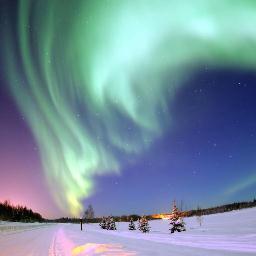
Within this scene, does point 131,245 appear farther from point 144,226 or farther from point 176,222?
point 144,226

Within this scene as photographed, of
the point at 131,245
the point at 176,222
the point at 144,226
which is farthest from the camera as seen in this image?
the point at 144,226

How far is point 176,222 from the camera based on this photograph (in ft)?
186

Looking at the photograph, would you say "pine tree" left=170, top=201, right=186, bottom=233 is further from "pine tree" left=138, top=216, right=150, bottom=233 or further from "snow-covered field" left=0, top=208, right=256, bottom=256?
"snow-covered field" left=0, top=208, right=256, bottom=256

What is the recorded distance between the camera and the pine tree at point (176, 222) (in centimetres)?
5656

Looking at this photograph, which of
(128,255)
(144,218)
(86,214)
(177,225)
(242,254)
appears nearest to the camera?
(242,254)

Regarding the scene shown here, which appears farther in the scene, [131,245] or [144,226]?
[144,226]

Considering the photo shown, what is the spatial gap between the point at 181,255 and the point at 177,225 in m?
43.0

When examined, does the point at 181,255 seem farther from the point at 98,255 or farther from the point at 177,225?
the point at 177,225

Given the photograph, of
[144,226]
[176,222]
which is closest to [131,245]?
[176,222]

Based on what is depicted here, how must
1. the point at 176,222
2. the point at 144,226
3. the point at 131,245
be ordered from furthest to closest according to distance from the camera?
1. the point at 144,226
2. the point at 176,222
3. the point at 131,245

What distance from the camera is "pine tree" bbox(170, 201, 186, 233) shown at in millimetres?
56562

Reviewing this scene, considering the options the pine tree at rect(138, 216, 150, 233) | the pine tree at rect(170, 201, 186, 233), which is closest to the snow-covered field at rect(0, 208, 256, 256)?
the pine tree at rect(170, 201, 186, 233)

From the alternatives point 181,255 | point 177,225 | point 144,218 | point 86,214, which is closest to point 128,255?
point 181,255

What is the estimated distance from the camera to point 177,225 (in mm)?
56625
